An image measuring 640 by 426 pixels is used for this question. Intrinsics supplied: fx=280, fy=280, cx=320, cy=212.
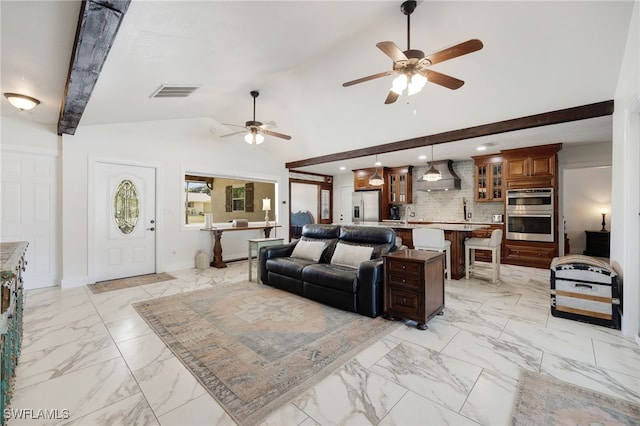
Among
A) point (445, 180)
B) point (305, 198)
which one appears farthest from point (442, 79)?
point (305, 198)

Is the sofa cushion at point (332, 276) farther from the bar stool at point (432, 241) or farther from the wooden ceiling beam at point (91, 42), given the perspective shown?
the wooden ceiling beam at point (91, 42)

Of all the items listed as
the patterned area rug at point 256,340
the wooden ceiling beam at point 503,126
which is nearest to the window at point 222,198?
the patterned area rug at point 256,340

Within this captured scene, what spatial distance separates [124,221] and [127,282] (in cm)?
112

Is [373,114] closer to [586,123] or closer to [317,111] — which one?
[317,111]

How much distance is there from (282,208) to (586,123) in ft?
20.6

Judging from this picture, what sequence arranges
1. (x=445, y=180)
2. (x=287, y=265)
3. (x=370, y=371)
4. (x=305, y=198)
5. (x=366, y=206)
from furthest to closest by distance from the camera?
(x=305, y=198)
(x=366, y=206)
(x=445, y=180)
(x=287, y=265)
(x=370, y=371)

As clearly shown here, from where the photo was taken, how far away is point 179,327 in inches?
113

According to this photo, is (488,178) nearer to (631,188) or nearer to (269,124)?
(631,188)

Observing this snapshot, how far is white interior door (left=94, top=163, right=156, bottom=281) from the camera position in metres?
4.79

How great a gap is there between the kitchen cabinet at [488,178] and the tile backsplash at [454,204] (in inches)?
14.0

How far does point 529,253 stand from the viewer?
18.9ft

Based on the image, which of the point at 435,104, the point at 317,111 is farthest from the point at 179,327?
the point at 435,104

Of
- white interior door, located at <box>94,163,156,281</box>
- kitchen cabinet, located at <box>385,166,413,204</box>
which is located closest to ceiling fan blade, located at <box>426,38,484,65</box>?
white interior door, located at <box>94,163,156,281</box>

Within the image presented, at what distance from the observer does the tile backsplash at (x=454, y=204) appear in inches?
269
